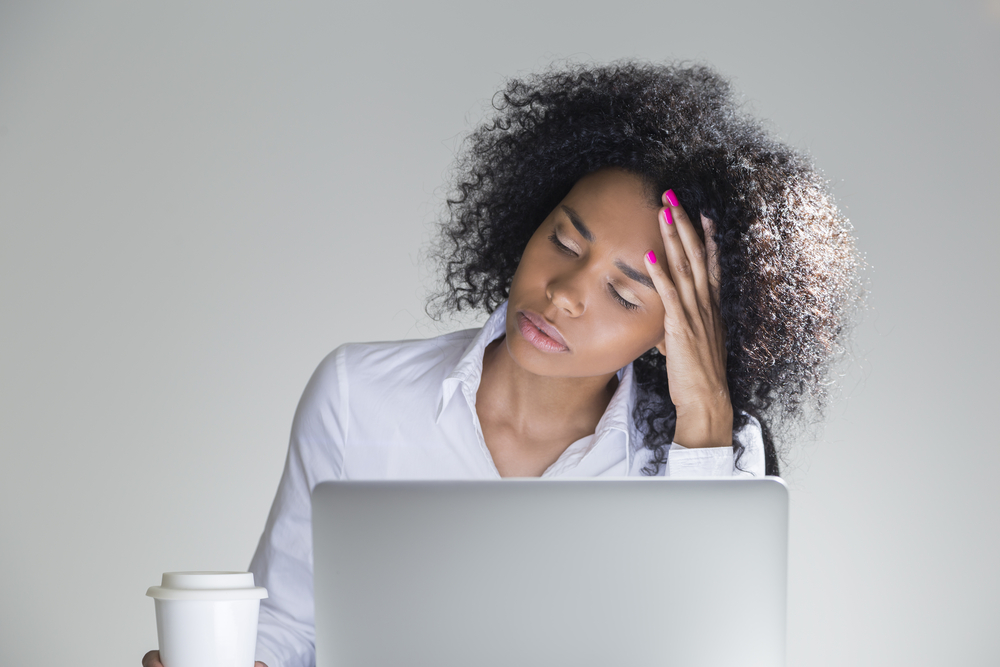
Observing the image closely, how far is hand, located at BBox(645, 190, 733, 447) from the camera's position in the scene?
1.60 m

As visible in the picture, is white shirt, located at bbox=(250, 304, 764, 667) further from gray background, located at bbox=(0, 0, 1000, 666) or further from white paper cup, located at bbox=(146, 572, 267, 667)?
gray background, located at bbox=(0, 0, 1000, 666)

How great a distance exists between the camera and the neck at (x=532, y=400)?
1.78m

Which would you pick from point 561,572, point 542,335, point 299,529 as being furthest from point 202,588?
point 542,335

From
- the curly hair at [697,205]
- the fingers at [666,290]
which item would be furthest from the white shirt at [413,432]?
the fingers at [666,290]

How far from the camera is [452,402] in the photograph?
1.73m

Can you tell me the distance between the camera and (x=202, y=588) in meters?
0.86

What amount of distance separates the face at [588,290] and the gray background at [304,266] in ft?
4.62

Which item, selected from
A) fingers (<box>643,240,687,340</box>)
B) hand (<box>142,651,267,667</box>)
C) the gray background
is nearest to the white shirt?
fingers (<box>643,240,687,340</box>)

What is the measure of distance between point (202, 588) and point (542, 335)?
A: 0.85m

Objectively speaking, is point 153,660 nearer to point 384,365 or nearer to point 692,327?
point 384,365

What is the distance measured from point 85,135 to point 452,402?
2064mm

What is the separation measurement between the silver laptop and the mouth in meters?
0.74

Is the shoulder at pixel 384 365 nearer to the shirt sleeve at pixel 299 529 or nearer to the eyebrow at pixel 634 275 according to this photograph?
the shirt sleeve at pixel 299 529

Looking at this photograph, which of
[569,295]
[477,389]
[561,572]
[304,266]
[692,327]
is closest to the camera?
[561,572]
